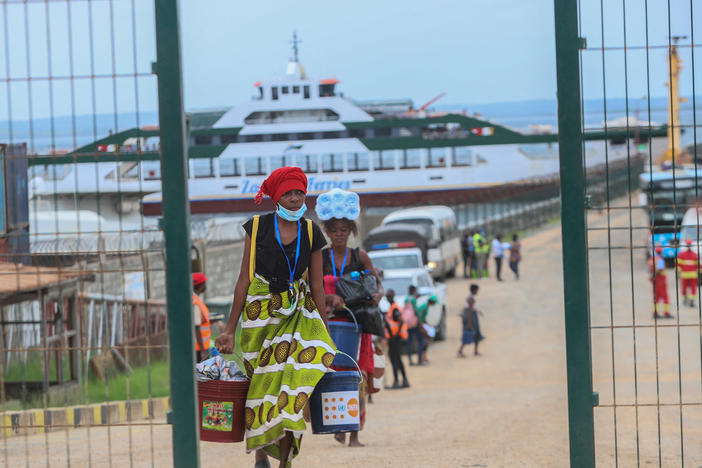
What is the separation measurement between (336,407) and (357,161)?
73582mm

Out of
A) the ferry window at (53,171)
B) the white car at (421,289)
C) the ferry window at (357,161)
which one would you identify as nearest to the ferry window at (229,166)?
the ferry window at (357,161)

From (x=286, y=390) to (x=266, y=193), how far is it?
1.04 metres

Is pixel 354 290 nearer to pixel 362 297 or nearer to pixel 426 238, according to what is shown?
pixel 362 297

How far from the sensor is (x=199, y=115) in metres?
83.2

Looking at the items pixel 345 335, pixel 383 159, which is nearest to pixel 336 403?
pixel 345 335

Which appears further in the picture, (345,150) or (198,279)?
(345,150)

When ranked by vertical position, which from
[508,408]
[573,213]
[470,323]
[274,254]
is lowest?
[508,408]

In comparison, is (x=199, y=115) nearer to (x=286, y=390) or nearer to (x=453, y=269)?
(x=453, y=269)

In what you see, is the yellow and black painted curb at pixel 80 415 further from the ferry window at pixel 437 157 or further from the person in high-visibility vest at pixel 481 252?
the ferry window at pixel 437 157

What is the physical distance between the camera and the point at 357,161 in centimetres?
7869

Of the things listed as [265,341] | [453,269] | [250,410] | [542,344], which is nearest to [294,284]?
[265,341]

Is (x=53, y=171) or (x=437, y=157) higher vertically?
(x=437, y=157)

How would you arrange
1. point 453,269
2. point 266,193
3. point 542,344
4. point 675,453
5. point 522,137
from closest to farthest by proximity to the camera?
point 266,193
point 675,453
point 542,344
point 453,269
point 522,137

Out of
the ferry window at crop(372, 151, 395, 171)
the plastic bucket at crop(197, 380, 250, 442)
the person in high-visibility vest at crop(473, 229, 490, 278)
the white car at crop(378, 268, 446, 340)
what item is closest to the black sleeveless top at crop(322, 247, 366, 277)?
the plastic bucket at crop(197, 380, 250, 442)
